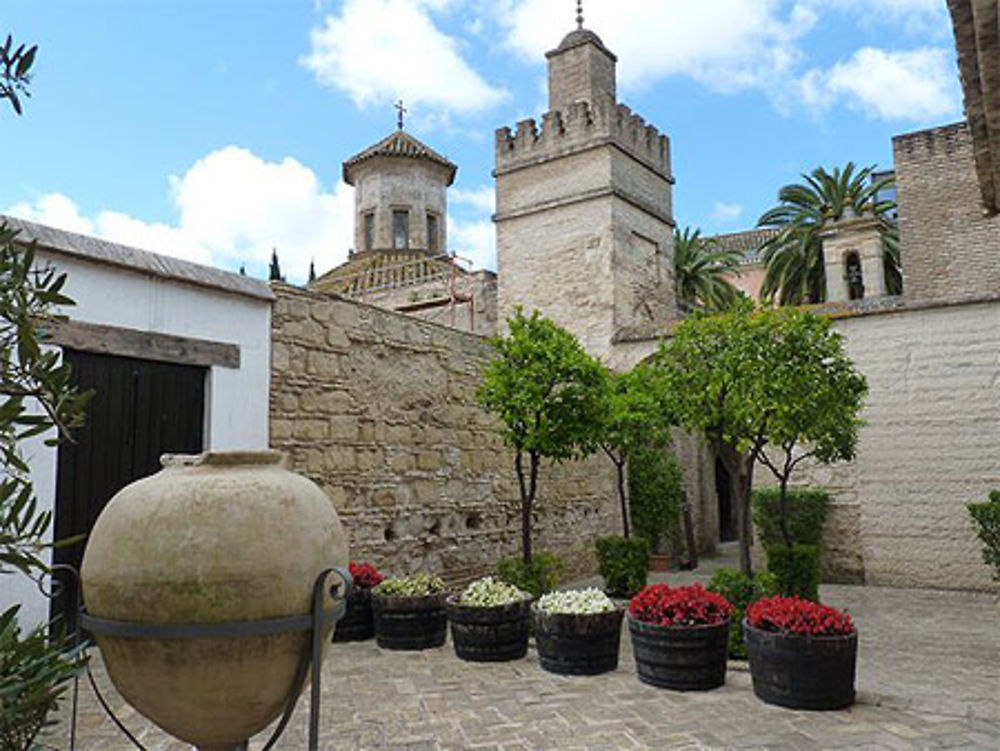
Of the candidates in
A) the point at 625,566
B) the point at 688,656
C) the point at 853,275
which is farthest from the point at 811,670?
the point at 853,275

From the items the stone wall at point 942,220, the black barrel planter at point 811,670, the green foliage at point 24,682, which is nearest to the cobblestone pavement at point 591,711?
the black barrel planter at point 811,670

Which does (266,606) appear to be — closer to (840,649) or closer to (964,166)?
(840,649)

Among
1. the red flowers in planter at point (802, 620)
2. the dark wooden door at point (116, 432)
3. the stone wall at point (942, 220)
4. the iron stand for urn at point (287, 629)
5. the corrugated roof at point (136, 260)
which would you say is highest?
the stone wall at point (942, 220)

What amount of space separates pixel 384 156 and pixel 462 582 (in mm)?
17862

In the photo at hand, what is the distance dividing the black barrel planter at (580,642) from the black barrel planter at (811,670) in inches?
52.1

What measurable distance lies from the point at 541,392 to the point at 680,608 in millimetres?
3068

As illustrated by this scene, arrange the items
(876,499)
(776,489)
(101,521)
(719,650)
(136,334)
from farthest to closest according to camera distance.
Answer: (776,489)
(876,499)
(136,334)
(719,650)
(101,521)

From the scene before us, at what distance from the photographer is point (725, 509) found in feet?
61.4

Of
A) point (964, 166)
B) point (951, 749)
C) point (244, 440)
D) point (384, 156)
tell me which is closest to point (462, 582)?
point (244, 440)

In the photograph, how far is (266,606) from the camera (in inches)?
103

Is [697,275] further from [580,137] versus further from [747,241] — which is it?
[747,241]

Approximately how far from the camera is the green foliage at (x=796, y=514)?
37.6ft

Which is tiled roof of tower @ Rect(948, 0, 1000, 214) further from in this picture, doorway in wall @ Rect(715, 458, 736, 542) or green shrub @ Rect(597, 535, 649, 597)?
doorway in wall @ Rect(715, 458, 736, 542)

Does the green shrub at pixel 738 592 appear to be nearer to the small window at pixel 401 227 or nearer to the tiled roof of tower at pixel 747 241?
the small window at pixel 401 227
